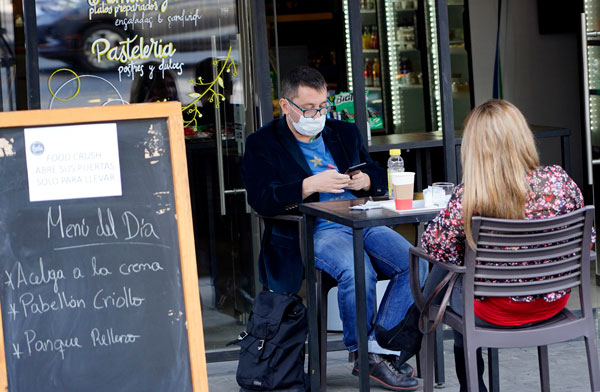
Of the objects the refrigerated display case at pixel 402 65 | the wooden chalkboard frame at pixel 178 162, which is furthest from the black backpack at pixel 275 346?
the refrigerated display case at pixel 402 65

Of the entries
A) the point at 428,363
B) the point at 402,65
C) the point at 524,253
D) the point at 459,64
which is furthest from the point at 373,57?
the point at 524,253

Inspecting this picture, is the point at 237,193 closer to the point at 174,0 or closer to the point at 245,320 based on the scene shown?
the point at 245,320

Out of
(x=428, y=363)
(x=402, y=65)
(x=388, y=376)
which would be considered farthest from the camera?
(x=402, y=65)

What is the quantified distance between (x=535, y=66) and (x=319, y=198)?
5.43 metres

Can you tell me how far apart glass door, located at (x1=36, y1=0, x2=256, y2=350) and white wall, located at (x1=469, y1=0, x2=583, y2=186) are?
16.0 ft

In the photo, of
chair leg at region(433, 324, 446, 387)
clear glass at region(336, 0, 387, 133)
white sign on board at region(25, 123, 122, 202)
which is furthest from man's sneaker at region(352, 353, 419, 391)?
clear glass at region(336, 0, 387, 133)

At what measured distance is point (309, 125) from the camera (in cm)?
413

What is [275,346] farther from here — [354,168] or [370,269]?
[354,168]

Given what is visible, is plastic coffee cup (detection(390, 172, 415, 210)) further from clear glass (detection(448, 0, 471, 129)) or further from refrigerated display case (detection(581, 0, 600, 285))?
clear glass (detection(448, 0, 471, 129))

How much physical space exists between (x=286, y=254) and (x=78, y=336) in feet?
4.25

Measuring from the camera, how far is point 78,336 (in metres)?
2.98

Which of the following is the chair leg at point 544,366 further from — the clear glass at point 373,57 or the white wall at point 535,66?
the white wall at point 535,66

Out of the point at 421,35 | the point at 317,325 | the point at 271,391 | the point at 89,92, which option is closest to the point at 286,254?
the point at 317,325

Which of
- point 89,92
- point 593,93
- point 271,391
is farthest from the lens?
point 593,93
